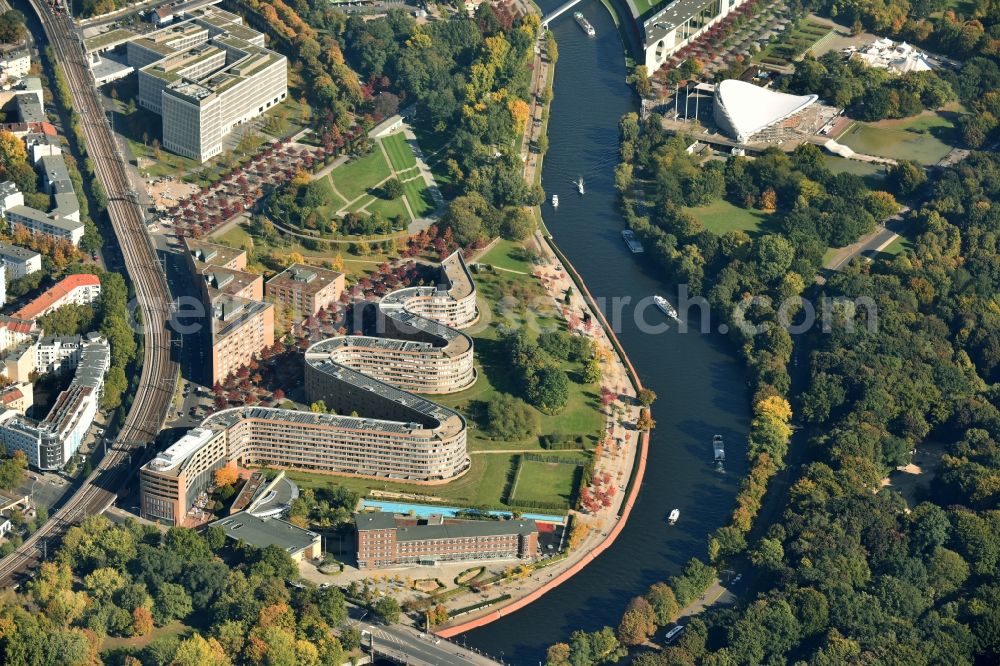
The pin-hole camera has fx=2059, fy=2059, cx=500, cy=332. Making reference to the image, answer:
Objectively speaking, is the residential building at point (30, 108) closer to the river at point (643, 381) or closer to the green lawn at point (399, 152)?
the green lawn at point (399, 152)

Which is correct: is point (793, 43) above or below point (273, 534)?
above

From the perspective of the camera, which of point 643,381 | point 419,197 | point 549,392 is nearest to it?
point 549,392

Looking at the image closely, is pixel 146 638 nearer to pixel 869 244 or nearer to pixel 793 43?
pixel 869 244

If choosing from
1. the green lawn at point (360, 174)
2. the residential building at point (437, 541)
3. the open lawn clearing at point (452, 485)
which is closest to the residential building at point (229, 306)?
the open lawn clearing at point (452, 485)

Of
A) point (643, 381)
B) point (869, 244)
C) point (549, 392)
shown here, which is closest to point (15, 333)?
point (549, 392)

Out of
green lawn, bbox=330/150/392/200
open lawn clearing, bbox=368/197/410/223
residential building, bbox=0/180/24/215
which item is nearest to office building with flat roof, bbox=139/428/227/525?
residential building, bbox=0/180/24/215

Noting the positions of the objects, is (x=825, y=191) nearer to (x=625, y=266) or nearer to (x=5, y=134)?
(x=625, y=266)

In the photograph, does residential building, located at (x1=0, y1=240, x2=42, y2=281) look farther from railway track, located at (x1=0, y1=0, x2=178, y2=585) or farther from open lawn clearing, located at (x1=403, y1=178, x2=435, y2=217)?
open lawn clearing, located at (x1=403, y1=178, x2=435, y2=217)
